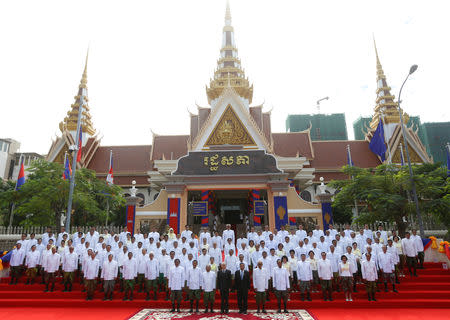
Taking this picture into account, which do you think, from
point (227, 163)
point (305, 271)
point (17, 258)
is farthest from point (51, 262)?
point (227, 163)

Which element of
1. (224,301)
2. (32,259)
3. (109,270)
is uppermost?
(32,259)

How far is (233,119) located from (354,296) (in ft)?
50.1

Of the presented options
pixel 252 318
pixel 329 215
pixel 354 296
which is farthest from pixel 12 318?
pixel 329 215

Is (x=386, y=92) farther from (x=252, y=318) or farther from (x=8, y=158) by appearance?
(x=8, y=158)

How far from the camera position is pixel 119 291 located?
941cm

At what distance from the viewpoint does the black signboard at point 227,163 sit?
664 inches

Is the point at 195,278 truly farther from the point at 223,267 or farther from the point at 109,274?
the point at 109,274

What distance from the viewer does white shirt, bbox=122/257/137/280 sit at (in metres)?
8.75

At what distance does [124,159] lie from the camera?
103 feet

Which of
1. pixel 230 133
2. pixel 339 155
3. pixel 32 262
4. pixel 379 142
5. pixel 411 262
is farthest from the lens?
pixel 339 155

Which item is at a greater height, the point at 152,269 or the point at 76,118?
the point at 76,118

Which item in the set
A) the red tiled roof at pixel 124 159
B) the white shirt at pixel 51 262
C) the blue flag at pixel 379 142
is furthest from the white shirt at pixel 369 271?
the red tiled roof at pixel 124 159

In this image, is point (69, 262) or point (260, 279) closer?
point (260, 279)

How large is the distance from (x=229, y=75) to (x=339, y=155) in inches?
534
